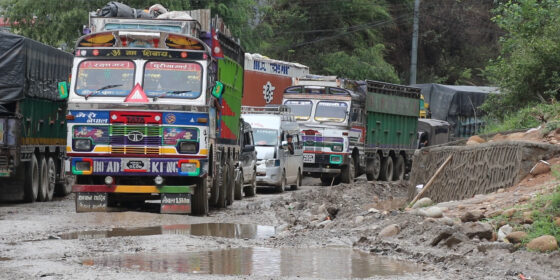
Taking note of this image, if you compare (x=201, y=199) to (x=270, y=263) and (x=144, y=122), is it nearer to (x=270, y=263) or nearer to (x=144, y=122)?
(x=144, y=122)

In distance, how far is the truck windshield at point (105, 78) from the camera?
701 inches

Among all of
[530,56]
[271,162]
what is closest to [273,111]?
[271,162]

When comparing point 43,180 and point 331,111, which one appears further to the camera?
point 331,111

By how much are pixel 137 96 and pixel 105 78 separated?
0.73 meters

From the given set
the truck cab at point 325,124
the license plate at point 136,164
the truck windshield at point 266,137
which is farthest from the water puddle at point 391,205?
the truck cab at point 325,124

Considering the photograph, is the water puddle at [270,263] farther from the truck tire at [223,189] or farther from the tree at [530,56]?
the tree at [530,56]

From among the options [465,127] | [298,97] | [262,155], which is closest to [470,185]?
[262,155]

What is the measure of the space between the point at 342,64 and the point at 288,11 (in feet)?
14.1

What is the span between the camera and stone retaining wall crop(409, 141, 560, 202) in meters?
15.8

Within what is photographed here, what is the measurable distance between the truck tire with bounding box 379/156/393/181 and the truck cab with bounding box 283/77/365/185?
449 centimetres

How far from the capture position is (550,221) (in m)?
12.6

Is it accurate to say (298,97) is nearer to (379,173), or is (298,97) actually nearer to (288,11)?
(379,173)

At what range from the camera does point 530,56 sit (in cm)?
2556

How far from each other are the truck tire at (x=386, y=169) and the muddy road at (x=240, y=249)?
730 inches
